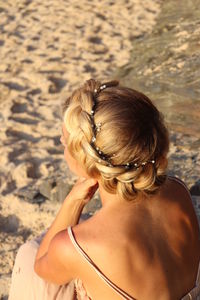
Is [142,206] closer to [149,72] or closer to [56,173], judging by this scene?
[56,173]

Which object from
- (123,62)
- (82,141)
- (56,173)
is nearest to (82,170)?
(82,141)

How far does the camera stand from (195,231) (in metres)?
1.94

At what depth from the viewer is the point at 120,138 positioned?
160 cm

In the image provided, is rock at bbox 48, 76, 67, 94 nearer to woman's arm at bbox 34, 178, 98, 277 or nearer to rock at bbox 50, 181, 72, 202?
rock at bbox 50, 181, 72, 202

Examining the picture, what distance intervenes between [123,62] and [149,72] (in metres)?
0.68

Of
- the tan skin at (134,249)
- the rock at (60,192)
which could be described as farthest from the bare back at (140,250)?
the rock at (60,192)

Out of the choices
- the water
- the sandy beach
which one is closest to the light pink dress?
the sandy beach

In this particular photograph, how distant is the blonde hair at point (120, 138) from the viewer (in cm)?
162

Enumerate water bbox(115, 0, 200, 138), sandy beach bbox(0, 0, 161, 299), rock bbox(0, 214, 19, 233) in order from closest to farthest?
rock bbox(0, 214, 19, 233) < sandy beach bbox(0, 0, 161, 299) < water bbox(115, 0, 200, 138)

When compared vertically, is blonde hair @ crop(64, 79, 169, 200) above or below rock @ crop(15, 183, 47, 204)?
above

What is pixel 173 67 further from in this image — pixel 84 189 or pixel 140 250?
pixel 140 250

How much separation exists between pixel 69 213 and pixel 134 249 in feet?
1.61

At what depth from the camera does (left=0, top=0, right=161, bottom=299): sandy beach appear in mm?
3287

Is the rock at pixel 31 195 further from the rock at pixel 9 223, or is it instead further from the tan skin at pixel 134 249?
the tan skin at pixel 134 249
